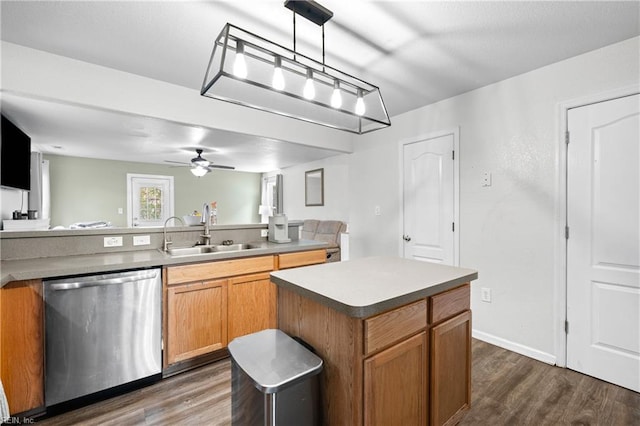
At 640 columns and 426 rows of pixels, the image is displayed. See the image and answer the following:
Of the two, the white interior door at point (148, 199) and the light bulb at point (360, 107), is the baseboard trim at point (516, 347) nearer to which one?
the light bulb at point (360, 107)

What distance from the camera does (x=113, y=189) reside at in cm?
652

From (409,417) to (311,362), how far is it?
1.82 feet

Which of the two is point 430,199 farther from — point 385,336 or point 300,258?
point 385,336

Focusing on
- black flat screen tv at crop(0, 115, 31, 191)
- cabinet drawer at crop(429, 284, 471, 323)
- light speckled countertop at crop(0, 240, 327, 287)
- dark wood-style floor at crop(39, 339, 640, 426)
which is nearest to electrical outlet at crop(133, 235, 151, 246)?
light speckled countertop at crop(0, 240, 327, 287)

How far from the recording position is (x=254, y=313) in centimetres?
252

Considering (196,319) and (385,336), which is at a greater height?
(385,336)

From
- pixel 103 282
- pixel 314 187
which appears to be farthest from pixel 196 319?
pixel 314 187

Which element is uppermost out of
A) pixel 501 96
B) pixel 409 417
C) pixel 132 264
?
pixel 501 96

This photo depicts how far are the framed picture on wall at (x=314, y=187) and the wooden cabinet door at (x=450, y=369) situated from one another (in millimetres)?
4360

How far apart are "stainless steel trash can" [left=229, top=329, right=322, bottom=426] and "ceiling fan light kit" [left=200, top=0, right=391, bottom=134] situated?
117cm

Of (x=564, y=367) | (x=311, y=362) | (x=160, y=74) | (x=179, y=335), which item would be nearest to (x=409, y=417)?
(x=311, y=362)

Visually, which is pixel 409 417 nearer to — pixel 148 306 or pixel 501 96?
pixel 148 306

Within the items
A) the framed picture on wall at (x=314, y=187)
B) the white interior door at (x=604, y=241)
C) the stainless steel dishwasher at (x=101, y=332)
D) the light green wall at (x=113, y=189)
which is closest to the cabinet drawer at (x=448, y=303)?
the white interior door at (x=604, y=241)

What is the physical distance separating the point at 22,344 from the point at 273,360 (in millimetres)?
1556
